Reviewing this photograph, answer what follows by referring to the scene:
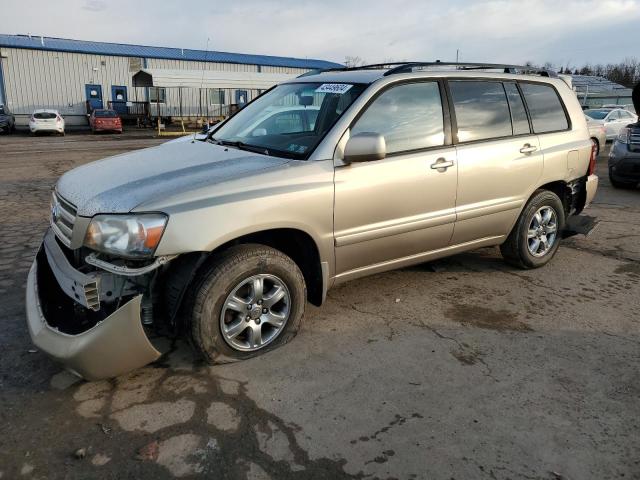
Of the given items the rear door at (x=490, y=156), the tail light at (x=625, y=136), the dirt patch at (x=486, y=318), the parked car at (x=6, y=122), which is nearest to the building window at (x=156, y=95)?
the parked car at (x=6, y=122)

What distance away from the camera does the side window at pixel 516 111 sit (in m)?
4.61

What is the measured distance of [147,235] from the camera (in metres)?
2.79

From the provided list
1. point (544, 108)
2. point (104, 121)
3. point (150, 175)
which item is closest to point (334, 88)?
point (150, 175)

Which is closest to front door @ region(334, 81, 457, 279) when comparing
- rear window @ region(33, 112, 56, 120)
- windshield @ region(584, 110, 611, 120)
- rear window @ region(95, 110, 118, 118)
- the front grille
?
the front grille

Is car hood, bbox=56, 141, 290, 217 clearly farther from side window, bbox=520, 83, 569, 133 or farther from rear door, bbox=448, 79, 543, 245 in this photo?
side window, bbox=520, 83, 569, 133

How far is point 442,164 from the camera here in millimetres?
3963

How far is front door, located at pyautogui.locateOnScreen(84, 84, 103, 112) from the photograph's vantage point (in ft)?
115

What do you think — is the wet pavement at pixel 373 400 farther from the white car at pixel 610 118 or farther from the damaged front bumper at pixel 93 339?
the white car at pixel 610 118

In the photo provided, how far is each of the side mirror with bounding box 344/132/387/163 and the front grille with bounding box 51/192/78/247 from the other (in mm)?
1723

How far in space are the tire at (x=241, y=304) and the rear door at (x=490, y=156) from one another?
1.63 meters

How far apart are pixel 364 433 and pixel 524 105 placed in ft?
11.4

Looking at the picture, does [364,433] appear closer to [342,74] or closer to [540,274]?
[342,74]

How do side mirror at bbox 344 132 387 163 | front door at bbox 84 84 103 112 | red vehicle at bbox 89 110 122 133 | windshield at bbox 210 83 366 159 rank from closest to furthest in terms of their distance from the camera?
side mirror at bbox 344 132 387 163
windshield at bbox 210 83 366 159
red vehicle at bbox 89 110 122 133
front door at bbox 84 84 103 112

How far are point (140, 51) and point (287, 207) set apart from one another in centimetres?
4118
